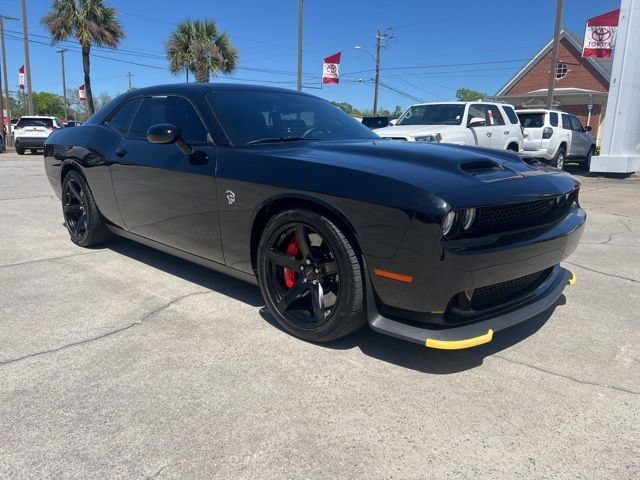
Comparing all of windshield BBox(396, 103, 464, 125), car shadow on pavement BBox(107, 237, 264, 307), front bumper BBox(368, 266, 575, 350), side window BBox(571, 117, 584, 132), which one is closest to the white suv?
windshield BBox(396, 103, 464, 125)

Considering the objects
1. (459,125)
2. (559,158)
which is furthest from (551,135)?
(459,125)

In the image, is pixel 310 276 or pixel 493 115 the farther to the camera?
pixel 493 115

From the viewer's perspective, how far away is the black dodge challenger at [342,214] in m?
2.44

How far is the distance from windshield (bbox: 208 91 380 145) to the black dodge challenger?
1 cm

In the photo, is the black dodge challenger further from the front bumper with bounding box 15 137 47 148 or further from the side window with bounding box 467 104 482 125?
the front bumper with bounding box 15 137 47 148

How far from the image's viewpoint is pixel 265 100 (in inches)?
150

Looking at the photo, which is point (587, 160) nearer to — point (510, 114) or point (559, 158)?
point (559, 158)

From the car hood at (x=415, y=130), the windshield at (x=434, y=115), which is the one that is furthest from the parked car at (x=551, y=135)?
the car hood at (x=415, y=130)

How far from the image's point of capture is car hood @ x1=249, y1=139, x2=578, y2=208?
2.49 meters

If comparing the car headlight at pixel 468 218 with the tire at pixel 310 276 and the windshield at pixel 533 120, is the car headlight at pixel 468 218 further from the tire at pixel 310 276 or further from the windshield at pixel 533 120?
the windshield at pixel 533 120

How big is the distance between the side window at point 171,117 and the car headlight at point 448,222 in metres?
1.81

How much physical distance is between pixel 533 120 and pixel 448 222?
13427 millimetres

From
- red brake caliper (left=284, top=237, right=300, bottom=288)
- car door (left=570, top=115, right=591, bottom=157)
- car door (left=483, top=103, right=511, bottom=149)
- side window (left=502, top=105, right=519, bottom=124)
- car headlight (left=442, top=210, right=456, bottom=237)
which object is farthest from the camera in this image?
car door (left=570, top=115, right=591, bottom=157)

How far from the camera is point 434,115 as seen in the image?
420 inches
